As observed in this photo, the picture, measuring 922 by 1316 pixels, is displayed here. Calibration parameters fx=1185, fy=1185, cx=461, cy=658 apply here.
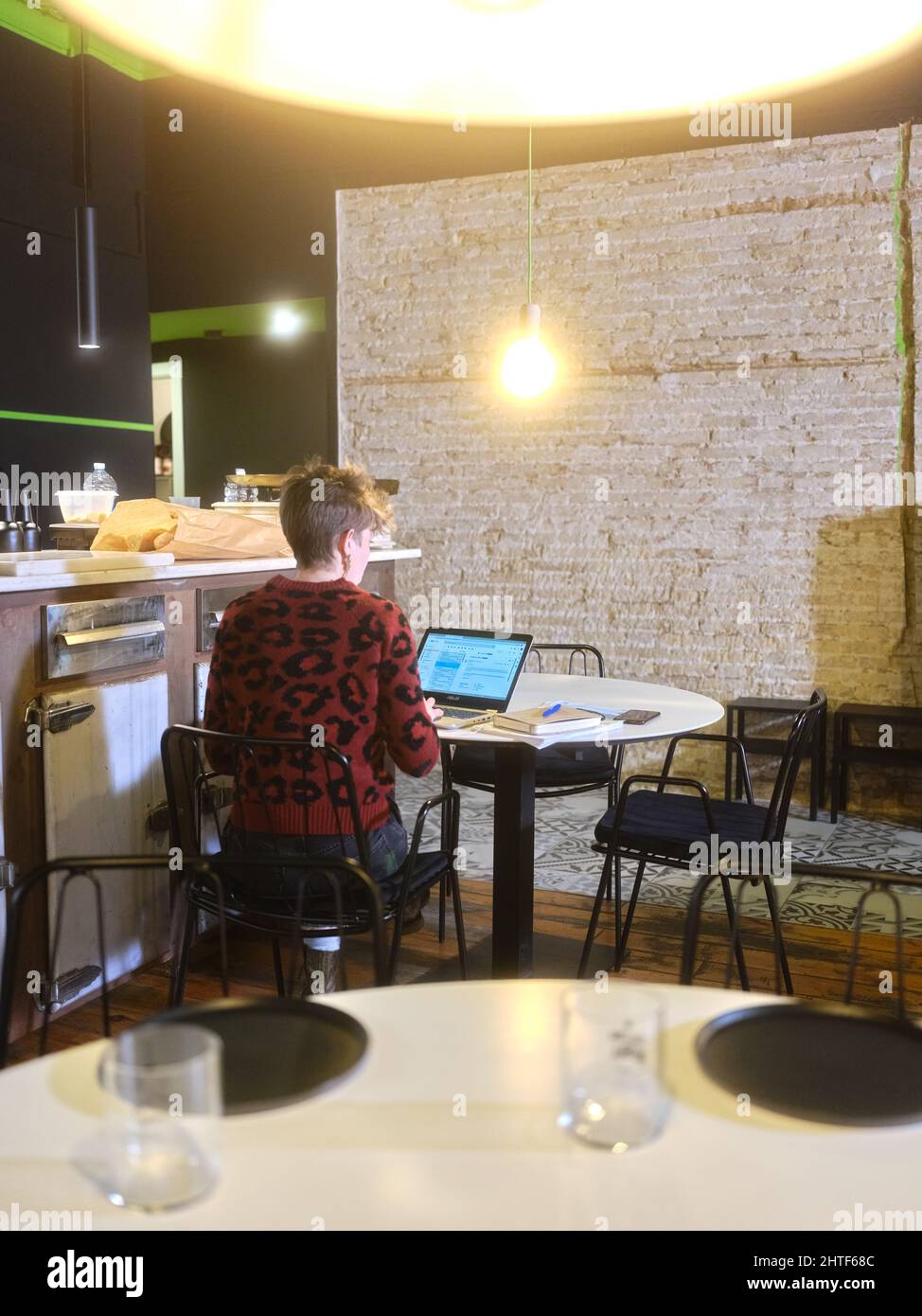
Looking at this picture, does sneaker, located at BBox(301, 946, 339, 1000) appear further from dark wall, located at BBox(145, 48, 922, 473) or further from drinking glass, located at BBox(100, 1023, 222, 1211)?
dark wall, located at BBox(145, 48, 922, 473)

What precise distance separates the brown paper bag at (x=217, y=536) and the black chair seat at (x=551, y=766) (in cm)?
92

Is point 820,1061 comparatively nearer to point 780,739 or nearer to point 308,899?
point 308,899

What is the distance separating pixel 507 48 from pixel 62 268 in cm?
598

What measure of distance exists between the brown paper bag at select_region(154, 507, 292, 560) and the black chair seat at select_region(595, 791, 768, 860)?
131 cm

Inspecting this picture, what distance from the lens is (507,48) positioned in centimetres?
105

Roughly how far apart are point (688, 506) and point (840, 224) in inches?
54.2

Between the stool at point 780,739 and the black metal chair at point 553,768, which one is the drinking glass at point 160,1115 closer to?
the black metal chair at point 553,768

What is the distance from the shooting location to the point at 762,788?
18.1 ft

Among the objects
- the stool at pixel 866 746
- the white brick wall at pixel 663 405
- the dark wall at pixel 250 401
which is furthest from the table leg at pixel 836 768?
the dark wall at pixel 250 401

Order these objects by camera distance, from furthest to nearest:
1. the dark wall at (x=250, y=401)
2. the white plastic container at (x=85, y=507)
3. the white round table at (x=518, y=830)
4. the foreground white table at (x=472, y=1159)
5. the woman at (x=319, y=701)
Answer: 1. the dark wall at (x=250, y=401)
2. the white plastic container at (x=85, y=507)
3. the white round table at (x=518, y=830)
4. the woman at (x=319, y=701)
5. the foreground white table at (x=472, y=1159)

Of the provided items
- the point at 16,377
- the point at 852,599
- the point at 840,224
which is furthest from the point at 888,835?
the point at 16,377

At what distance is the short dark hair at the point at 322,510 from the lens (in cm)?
255
